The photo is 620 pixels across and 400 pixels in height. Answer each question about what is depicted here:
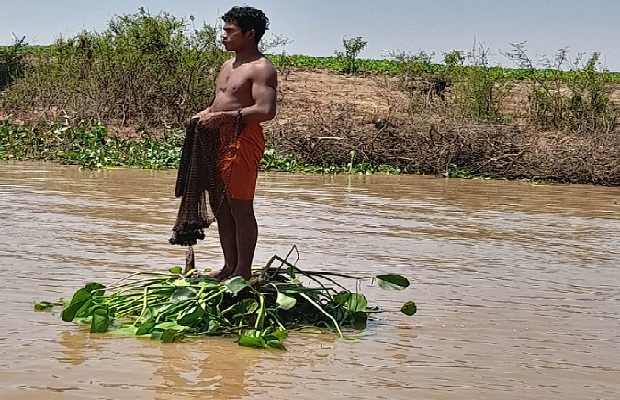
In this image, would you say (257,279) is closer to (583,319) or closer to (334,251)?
(583,319)

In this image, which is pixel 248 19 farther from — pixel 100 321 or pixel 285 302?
pixel 100 321

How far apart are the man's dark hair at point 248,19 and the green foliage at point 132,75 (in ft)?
53.9

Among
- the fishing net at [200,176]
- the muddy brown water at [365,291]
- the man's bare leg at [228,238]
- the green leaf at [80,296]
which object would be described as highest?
the fishing net at [200,176]

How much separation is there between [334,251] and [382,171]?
1055cm

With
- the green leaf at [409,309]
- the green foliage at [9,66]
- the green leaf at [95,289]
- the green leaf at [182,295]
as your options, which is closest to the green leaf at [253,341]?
the green leaf at [182,295]

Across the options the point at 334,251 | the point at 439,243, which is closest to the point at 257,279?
the point at 334,251

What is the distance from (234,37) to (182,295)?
4.74 feet

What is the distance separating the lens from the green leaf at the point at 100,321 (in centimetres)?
468

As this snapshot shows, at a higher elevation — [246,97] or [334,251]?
[246,97]

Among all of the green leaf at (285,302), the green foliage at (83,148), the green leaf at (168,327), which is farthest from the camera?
the green foliage at (83,148)

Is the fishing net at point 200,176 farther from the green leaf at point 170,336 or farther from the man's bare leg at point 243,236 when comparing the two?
the green leaf at point 170,336

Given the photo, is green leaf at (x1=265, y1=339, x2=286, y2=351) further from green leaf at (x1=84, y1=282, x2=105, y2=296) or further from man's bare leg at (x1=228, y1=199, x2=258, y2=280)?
green leaf at (x1=84, y1=282, x2=105, y2=296)

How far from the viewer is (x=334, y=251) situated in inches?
316

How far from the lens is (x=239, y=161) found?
5168 millimetres
